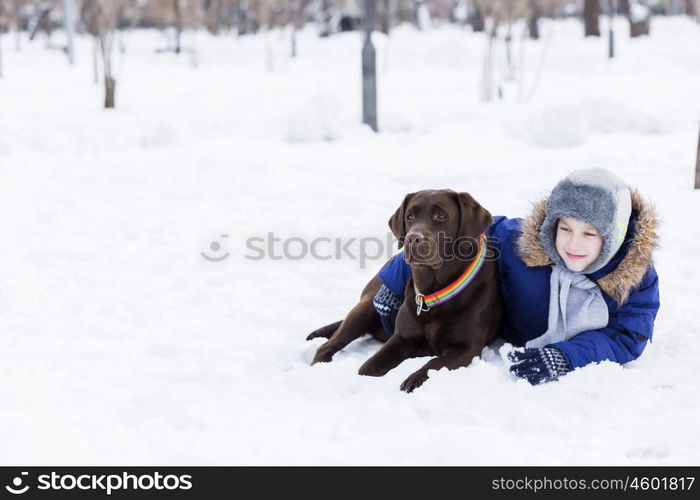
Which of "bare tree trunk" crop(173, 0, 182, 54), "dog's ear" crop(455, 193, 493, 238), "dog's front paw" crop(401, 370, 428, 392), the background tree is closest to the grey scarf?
"dog's ear" crop(455, 193, 493, 238)

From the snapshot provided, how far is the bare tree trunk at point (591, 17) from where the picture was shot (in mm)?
22798

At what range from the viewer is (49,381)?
3926mm

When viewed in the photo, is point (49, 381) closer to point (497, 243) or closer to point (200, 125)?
point (497, 243)

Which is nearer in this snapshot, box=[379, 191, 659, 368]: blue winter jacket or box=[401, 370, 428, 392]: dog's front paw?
box=[401, 370, 428, 392]: dog's front paw

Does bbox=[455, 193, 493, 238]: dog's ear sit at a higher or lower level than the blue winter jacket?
higher

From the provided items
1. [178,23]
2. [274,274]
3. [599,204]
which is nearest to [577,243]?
[599,204]

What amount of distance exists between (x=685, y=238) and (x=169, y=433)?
13.8 feet

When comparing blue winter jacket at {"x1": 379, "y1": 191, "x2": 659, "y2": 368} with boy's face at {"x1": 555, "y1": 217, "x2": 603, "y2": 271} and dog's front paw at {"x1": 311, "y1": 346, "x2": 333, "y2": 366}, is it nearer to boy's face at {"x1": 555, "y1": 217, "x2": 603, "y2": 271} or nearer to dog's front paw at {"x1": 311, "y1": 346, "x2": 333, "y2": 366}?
boy's face at {"x1": 555, "y1": 217, "x2": 603, "y2": 271}

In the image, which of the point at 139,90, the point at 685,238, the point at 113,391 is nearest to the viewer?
the point at 113,391

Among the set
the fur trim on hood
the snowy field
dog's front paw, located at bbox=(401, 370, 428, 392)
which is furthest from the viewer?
the fur trim on hood

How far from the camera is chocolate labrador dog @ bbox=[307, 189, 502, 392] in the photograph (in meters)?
3.79

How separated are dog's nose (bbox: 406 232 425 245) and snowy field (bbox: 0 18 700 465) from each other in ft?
1.95
